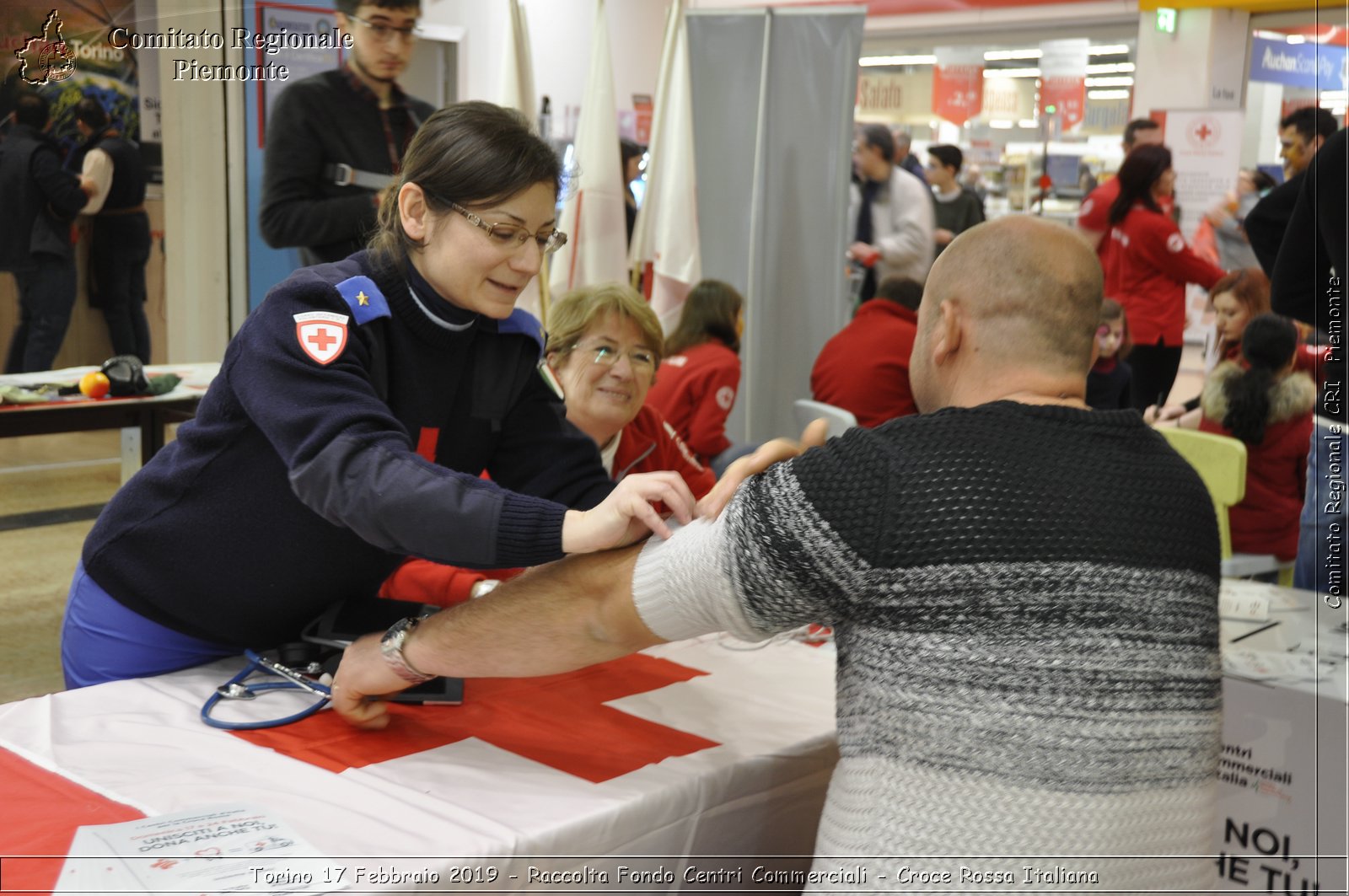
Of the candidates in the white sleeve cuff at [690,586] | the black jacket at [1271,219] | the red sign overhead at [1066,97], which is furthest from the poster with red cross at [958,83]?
the white sleeve cuff at [690,586]

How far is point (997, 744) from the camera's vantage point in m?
1.10

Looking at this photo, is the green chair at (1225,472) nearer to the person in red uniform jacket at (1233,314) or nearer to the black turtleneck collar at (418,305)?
the person in red uniform jacket at (1233,314)

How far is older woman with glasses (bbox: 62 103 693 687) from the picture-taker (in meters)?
1.33

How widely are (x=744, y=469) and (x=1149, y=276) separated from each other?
470 centimetres

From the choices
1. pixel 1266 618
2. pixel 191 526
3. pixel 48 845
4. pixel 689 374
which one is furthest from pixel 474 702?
pixel 689 374

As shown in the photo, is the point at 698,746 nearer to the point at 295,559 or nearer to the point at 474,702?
the point at 474,702

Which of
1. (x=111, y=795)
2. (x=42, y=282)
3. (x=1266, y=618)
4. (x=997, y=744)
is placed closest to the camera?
(x=997, y=744)

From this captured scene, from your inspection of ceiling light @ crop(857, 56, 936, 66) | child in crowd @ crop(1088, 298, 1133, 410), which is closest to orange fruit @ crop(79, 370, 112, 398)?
child in crowd @ crop(1088, 298, 1133, 410)

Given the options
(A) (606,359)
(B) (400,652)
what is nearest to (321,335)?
(B) (400,652)

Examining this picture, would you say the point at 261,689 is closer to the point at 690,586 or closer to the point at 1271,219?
the point at 690,586

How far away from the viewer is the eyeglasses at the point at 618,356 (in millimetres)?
2564

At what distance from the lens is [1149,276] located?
551cm

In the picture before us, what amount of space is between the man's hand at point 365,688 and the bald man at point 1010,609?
0.45m

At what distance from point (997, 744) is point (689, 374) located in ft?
10.3
